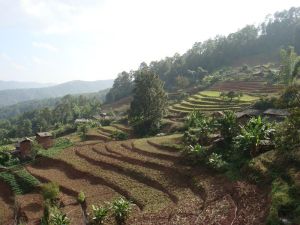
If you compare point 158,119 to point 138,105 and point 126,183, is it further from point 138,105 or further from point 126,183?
point 126,183

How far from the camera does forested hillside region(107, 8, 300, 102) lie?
13150cm

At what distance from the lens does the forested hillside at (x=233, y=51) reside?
13150cm

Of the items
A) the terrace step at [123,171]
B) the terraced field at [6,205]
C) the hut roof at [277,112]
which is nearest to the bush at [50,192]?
the terraced field at [6,205]

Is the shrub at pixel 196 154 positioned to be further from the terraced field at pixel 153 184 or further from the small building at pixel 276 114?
the small building at pixel 276 114

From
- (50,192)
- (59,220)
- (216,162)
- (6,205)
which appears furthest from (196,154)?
(6,205)

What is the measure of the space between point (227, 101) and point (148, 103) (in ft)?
55.0

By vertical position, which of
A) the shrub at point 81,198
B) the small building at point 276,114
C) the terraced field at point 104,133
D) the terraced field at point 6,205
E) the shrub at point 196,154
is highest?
the small building at point 276,114

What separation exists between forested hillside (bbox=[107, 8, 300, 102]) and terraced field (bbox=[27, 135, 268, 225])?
87.4m

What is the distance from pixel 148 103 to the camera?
5681 centimetres

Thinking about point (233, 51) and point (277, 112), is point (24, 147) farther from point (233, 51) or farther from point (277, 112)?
point (233, 51)

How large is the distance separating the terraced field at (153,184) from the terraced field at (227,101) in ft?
79.4

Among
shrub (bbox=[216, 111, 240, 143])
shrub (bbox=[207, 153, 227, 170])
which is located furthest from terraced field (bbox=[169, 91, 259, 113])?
shrub (bbox=[207, 153, 227, 170])

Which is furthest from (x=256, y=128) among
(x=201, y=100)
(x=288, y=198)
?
(x=201, y=100)

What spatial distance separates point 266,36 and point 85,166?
4773 inches
